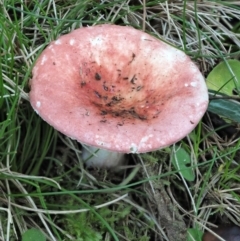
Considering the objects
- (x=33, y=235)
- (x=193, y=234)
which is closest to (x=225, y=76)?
(x=193, y=234)

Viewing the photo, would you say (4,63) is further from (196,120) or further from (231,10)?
(231,10)

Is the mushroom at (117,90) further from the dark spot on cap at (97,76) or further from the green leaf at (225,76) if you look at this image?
the green leaf at (225,76)

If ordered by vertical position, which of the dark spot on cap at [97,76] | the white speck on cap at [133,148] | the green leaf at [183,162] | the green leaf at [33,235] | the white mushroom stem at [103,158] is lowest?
the green leaf at [33,235]

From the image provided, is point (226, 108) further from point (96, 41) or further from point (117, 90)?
point (96, 41)

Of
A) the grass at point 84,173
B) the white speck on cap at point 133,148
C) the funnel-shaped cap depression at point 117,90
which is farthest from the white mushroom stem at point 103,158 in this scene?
the white speck on cap at point 133,148

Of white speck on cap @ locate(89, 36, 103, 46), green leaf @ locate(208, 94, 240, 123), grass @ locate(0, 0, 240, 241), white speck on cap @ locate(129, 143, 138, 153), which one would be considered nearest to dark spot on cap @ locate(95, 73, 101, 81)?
white speck on cap @ locate(89, 36, 103, 46)

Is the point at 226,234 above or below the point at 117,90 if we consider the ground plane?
below

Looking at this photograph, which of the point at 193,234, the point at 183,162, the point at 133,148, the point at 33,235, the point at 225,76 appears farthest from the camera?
the point at 225,76
